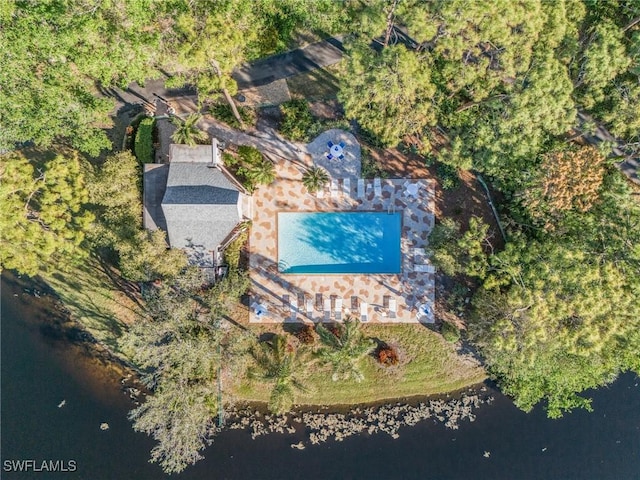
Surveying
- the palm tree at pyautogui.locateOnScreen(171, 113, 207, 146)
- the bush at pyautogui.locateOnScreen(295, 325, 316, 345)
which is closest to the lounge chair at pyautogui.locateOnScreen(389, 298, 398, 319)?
the bush at pyautogui.locateOnScreen(295, 325, 316, 345)

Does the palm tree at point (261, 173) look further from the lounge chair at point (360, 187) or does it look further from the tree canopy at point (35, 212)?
the tree canopy at point (35, 212)

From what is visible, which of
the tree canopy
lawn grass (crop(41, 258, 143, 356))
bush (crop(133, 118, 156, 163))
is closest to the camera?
the tree canopy

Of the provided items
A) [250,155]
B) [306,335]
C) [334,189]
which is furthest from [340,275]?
[250,155]

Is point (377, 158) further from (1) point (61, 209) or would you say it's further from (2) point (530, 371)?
(1) point (61, 209)

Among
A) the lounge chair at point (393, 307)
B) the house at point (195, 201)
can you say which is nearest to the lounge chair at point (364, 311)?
the lounge chair at point (393, 307)

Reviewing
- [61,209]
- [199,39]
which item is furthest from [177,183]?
[199,39]

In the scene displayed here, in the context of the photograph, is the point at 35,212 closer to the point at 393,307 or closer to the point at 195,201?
the point at 195,201

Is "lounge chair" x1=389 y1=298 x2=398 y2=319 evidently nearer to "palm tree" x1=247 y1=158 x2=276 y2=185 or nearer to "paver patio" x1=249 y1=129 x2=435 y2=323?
"paver patio" x1=249 y1=129 x2=435 y2=323
